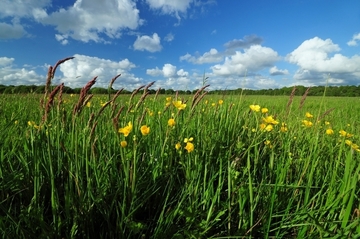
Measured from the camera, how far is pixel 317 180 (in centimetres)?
176

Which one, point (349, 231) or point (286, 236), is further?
point (286, 236)

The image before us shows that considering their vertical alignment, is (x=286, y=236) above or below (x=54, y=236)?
below

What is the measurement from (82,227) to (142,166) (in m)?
0.53

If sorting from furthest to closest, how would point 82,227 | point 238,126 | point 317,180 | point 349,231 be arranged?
point 238,126, point 317,180, point 82,227, point 349,231

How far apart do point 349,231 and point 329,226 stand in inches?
8.3

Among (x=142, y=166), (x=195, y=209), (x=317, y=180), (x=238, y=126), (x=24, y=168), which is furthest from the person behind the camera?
(x=238, y=126)

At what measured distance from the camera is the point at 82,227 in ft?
3.99

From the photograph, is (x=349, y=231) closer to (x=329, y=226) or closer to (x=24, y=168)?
(x=329, y=226)

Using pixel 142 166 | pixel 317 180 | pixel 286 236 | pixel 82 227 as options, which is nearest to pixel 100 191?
pixel 82 227

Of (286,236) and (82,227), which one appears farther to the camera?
(286,236)

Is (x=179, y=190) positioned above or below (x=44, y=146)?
below

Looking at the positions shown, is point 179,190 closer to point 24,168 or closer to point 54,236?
point 54,236

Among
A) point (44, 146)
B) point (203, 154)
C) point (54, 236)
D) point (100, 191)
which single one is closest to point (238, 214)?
point (203, 154)

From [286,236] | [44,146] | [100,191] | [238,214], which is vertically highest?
[44,146]
